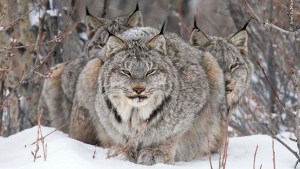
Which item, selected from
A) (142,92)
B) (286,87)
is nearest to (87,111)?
(142,92)

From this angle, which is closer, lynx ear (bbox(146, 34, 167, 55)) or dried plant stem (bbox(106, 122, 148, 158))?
dried plant stem (bbox(106, 122, 148, 158))

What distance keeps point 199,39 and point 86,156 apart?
93.7 inches

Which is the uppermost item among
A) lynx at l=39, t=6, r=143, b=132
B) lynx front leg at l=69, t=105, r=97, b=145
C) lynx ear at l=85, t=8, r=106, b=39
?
lynx ear at l=85, t=8, r=106, b=39

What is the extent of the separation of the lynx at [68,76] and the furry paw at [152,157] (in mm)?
1564

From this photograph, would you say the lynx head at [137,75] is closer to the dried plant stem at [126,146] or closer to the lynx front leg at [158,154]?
the dried plant stem at [126,146]

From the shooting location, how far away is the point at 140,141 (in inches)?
263

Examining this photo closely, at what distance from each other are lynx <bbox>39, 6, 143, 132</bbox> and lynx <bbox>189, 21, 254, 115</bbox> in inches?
42.5

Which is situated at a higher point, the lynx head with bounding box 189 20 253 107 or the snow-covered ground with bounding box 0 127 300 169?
the lynx head with bounding box 189 20 253 107

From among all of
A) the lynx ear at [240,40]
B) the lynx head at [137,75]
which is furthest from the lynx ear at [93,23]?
the lynx head at [137,75]

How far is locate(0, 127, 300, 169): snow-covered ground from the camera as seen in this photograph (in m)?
5.81

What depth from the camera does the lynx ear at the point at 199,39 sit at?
784cm

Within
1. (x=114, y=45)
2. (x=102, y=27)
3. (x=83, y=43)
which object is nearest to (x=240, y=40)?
(x=102, y=27)

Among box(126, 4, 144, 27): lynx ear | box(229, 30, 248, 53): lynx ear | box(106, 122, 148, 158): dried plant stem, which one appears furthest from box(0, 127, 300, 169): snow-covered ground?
box(126, 4, 144, 27): lynx ear

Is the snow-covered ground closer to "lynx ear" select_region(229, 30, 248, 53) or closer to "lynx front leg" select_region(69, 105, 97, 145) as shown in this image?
"lynx front leg" select_region(69, 105, 97, 145)
